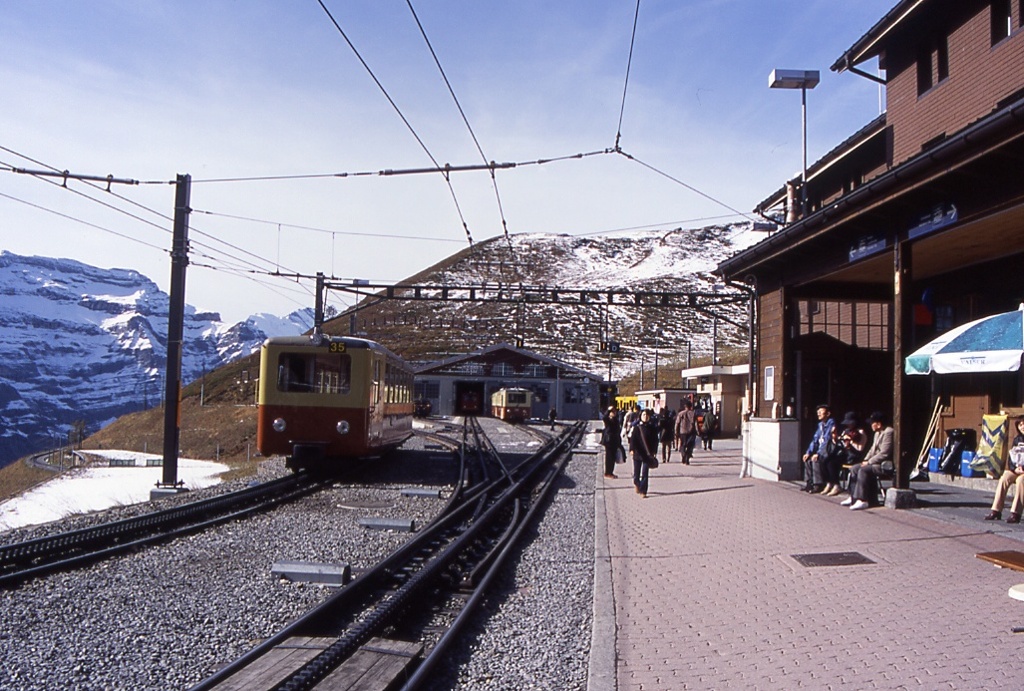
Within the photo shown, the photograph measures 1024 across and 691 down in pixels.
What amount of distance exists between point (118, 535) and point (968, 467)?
12100 mm

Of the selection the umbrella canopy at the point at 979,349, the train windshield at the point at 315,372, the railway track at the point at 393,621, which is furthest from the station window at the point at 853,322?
the railway track at the point at 393,621

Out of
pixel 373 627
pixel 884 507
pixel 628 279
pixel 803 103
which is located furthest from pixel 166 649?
pixel 628 279

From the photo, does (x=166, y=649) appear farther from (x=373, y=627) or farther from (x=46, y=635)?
(x=373, y=627)

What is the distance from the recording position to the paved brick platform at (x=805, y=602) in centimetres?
516

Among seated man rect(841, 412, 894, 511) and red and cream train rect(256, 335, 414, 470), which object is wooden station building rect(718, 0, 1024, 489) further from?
red and cream train rect(256, 335, 414, 470)

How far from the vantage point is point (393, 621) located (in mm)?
6746

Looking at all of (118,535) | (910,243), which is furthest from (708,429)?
(118,535)

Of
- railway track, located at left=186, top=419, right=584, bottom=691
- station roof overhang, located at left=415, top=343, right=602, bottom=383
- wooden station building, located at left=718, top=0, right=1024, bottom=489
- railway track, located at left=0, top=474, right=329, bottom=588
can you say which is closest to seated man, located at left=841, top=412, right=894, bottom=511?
wooden station building, located at left=718, top=0, right=1024, bottom=489

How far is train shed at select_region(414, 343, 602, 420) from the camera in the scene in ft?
251

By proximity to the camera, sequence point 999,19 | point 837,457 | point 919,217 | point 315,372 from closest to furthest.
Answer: point 919,217 → point 837,457 → point 999,19 → point 315,372

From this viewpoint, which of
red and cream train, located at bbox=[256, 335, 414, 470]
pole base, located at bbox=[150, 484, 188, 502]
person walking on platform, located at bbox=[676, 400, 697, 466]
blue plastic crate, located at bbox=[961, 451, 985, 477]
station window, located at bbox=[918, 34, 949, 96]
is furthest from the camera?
person walking on platform, located at bbox=[676, 400, 697, 466]

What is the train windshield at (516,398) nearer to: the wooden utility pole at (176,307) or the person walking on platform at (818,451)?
the wooden utility pole at (176,307)

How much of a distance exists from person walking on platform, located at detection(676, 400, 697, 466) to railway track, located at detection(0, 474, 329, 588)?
1034 centimetres

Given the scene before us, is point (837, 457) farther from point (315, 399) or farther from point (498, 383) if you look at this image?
point (498, 383)
